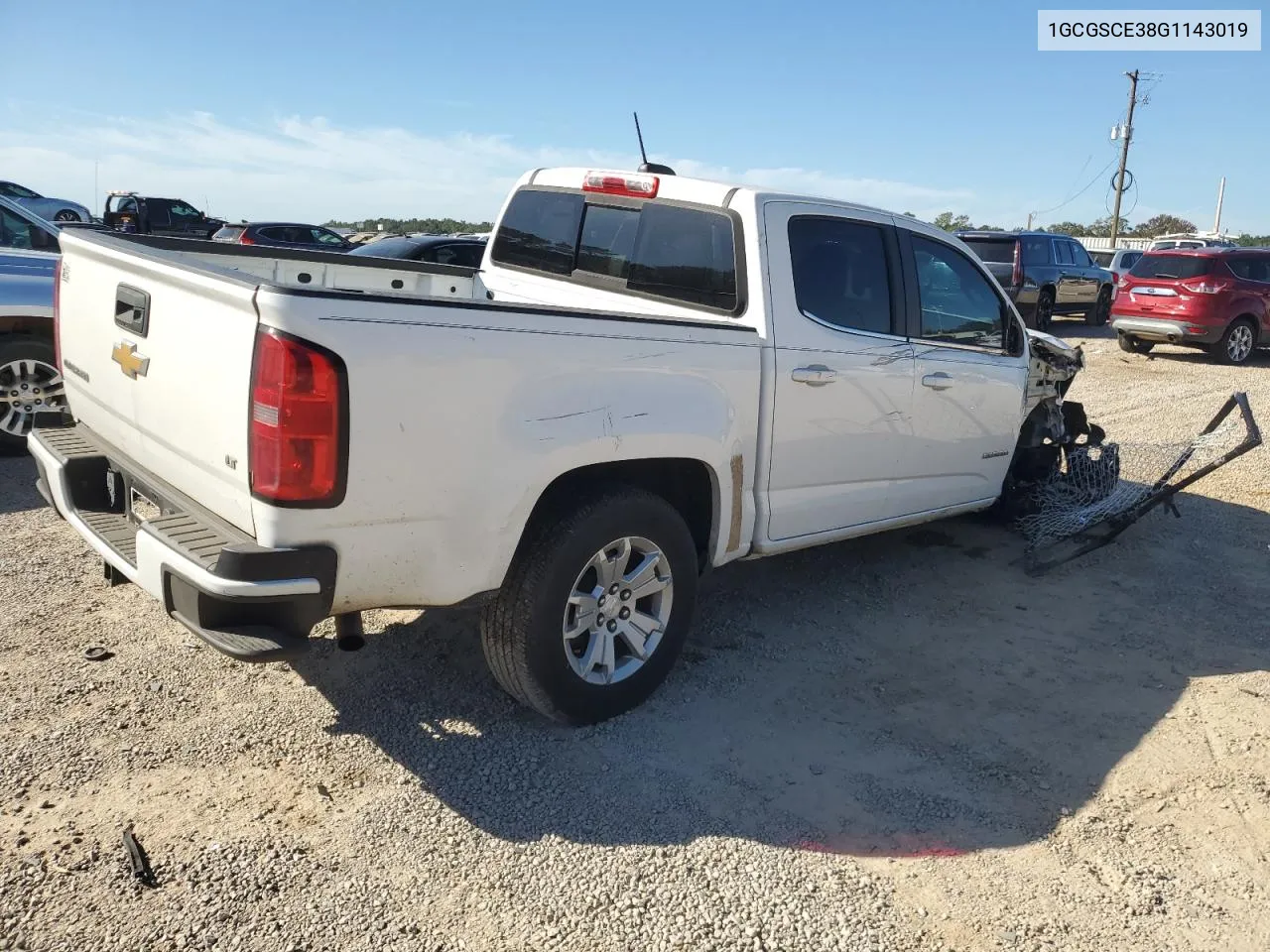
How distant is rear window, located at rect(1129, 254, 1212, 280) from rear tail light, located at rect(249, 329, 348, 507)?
Answer: 1474cm

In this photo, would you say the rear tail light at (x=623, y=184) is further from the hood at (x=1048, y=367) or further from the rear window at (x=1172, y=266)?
the rear window at (x=1172, y=266)

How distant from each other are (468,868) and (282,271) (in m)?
2.97

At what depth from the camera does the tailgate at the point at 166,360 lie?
2.79 meters

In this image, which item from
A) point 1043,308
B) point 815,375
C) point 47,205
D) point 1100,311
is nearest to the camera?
point 815,375

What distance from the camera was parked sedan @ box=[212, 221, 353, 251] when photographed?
58.3ft

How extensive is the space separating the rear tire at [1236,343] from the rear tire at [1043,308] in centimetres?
304

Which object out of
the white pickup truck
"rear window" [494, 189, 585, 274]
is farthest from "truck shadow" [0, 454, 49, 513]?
"rear window" [494, 189, 585, 274]

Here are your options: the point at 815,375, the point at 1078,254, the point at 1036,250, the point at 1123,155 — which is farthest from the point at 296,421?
the point at 1123,155

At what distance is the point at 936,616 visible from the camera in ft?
16.3

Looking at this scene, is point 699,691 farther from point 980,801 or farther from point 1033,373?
point 1033,373

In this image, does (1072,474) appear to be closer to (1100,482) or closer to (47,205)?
(1100,482)

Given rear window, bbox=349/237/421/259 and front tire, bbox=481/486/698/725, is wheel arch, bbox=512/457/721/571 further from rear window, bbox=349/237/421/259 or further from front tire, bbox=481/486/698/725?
rear window, bbox=349/237/421/259

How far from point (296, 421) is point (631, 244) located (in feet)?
7.25

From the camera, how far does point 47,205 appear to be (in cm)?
A: 2238
